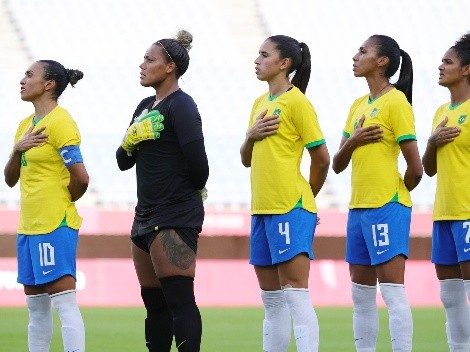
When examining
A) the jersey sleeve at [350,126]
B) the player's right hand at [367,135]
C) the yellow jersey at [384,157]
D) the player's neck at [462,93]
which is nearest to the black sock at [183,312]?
the yellow jersey at [384,157]

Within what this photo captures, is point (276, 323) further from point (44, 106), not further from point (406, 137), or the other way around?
point (44, 106)

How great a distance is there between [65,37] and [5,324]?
1266cm

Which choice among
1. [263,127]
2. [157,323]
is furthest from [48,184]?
[263,127]

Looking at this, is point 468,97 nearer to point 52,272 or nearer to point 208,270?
point 52,272

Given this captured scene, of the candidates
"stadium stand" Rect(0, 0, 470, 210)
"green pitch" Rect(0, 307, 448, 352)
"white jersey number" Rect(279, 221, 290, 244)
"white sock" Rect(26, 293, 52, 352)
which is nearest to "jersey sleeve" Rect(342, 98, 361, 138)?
"white jersey number" Rect(279, 221, 290, 244)

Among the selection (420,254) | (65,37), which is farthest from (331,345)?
(65,37)

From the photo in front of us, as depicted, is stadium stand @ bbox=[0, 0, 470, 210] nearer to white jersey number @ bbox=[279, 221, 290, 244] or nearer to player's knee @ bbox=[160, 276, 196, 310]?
white jersey number @ bbox=[279, 221, 290, 244]

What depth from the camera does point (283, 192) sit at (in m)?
5.50

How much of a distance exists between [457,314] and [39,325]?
2.35 m

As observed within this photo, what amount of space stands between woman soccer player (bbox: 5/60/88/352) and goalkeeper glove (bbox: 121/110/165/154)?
35cm

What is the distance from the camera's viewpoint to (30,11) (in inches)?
863

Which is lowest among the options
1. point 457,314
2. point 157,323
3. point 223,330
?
point 223,330

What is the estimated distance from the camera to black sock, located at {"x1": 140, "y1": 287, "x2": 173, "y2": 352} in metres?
5.48

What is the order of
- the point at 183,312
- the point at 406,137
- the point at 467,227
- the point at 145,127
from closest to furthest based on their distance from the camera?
the point at 183,312, the point at 145,127, the point at 406,137, the point at 467,227
